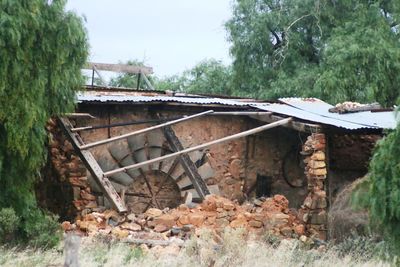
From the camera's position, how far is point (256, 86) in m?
24.4

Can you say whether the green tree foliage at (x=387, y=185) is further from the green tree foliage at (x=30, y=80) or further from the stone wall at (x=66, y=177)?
the stone wall at (x=66, y=177)

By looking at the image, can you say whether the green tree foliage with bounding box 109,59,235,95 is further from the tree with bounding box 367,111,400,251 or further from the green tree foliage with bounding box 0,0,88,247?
the tree with bounding box 367,111,400,251

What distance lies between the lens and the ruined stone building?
1276 centimetres

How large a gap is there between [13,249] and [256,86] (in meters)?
16.0

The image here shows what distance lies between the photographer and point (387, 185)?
21.9 ft

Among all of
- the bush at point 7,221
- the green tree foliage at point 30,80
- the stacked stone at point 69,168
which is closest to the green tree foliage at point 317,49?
the stacked stone at point 69,168

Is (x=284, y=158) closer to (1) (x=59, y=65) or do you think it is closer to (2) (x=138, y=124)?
(2) (x=138, y=124)

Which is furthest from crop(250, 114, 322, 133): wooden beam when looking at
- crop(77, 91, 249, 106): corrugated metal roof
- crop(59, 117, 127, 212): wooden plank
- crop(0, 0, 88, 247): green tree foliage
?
crop(0, 0, 88, 247): green tree foliage

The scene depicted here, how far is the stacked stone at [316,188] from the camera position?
12.7 meters

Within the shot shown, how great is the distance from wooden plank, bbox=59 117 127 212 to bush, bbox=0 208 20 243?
2199 millimetres

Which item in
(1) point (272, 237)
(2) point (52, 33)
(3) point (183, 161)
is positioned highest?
(2) point (52, 33)

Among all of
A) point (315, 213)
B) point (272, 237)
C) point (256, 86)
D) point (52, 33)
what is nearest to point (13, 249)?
point (52, 33)

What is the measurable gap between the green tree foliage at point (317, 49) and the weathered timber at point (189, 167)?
8.81 m

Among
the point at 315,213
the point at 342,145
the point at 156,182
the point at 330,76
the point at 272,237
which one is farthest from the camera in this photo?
the point at 330,76
